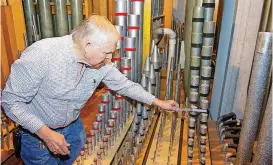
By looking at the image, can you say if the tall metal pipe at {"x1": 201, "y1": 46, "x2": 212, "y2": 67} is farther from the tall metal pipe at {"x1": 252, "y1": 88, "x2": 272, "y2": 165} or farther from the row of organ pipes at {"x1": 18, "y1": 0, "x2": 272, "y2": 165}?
the tall metal pipe at {"x1": 252, "y1": 88, "x2": 272, "y2": 165}

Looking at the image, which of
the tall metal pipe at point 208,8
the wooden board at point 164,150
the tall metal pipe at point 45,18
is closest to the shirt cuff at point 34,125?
the wooden board at point 164,150

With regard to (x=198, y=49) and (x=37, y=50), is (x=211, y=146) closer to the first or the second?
(x=198, y=49)

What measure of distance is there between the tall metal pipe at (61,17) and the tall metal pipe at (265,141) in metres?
2.42

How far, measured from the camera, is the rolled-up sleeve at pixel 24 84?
1.38 meters

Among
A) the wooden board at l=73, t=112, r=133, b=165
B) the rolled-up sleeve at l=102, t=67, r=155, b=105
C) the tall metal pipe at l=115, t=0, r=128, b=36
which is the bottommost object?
the wooden board at l=73, t=112, r=133, b=165

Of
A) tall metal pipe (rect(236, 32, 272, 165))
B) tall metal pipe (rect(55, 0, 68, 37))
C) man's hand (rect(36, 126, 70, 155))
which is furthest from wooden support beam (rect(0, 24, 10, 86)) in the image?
tall metal pipe (rect(236, 32, 272, 165))

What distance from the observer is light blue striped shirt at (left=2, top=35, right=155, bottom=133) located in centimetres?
140

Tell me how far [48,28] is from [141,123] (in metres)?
1.60

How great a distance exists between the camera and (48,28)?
2.84m

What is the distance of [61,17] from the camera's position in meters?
2.79

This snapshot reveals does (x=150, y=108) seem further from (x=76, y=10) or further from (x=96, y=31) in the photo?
(x=76, y=10)

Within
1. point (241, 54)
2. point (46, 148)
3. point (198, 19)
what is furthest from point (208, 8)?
point (46, 148)

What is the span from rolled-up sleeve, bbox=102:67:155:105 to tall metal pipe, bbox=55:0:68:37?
1.29m

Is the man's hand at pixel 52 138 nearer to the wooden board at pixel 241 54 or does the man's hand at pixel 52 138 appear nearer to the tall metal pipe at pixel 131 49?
the tall metal pipe at pixel 131 49
